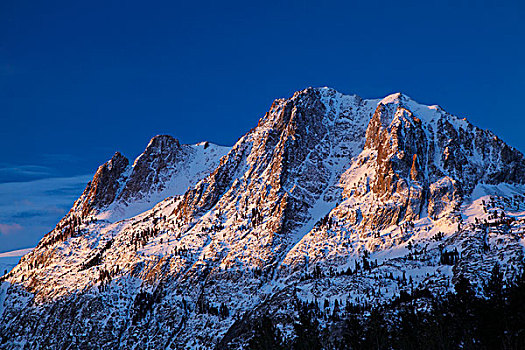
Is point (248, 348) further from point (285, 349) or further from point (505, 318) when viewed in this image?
point (505, 318)

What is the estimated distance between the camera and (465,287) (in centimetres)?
17262

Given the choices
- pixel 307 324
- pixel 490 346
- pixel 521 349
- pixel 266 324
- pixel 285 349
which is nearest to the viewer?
pixel 521 349

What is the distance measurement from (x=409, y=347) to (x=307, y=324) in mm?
32790

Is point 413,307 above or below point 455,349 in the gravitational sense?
above

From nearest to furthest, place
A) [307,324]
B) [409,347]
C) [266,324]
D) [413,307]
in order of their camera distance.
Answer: [409,347] < [307,324] < [266,324] < [413,307]

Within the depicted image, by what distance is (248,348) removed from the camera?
184 meters

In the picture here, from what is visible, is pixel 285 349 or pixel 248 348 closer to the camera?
pixel 285 349

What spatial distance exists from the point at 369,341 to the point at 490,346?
3123cm

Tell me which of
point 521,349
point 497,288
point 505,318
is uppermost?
point 497,288

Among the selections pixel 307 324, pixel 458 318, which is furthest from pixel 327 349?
pixel 458 318

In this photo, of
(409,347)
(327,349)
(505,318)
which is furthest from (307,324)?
(505,318)

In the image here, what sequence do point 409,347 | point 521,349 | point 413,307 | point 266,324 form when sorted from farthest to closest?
point 413,307 → point 266,324 → point 409,347 → point 521,349

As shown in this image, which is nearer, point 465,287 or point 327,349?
point 327,349

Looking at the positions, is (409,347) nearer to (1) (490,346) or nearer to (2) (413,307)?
(1) (490,346)
